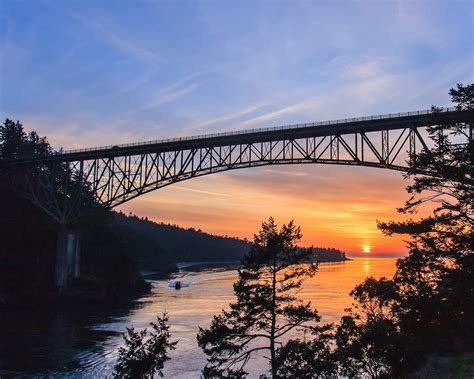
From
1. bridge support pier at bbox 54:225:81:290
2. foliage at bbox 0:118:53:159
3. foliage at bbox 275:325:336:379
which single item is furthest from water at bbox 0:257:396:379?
foliage at bbox 0:118:53:159

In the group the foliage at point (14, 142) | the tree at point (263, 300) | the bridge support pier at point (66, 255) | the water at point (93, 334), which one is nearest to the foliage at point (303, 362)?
the tree at point (263, 300)

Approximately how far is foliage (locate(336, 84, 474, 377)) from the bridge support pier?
47.7 metres

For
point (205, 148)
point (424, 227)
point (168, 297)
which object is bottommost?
point (168, 297)

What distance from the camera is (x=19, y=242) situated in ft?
211

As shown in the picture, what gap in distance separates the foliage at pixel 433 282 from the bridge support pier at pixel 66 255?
47711 millimetres

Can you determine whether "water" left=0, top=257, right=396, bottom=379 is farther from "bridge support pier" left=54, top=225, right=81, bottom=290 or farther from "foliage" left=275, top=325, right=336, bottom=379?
"foliage" left=275, top=325, right=336, bottom=379

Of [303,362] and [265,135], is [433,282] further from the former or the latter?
[265,135]

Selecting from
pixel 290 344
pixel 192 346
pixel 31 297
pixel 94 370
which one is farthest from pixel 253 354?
pixel 31 297

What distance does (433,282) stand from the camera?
20.8 m

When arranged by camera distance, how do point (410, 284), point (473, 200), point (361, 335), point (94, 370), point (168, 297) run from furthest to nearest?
point (168, 297), point (94, 370), point (410, 284), point (361, 335), point (473, 200)

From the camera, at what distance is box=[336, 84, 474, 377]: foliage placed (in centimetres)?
1920

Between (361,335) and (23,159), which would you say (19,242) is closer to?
(23,159)

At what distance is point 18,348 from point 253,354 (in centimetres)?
1668

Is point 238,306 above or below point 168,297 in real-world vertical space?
above
